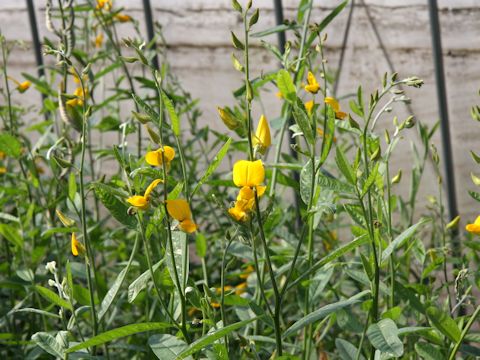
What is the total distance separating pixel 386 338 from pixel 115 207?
1.22 ft

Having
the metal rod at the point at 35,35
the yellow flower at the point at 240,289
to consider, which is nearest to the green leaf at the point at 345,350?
the yellow flower at the point at 240,289

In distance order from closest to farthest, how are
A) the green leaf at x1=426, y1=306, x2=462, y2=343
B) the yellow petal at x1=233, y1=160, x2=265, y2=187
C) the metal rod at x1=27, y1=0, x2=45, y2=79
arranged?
the yellow petal at x1=233, y1=160, x2=265, y2=187 < the green leaf at x1=426, y1=306, x2=462, y2=343 < the metal rod at x1=27, y1=0, x2=45, y2=79

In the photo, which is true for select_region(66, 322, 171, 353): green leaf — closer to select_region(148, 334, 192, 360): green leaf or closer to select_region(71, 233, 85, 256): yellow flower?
select_region(148, 334, 192, 360): green leaf

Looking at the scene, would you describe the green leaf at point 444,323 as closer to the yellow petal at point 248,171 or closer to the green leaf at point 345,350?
the green leaf at point 345,350

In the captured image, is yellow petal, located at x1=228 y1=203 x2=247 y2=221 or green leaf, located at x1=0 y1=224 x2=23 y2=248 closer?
yellow petal, located at x1=228 y1=203 x2=247 y2=221

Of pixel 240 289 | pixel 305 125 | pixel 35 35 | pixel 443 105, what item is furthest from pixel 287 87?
pixel 35 35

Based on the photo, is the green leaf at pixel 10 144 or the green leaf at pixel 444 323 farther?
the green leaf at pixel 10 144

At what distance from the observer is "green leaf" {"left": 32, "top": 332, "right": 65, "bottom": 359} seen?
1320mm

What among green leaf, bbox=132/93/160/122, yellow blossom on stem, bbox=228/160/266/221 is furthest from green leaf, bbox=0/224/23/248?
yellow blossom on stem, bbox=228/160/266/221

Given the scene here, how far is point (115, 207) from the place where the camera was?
4.30ft

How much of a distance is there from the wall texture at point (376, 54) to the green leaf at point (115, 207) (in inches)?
59.1

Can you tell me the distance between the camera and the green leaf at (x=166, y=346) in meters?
1.23

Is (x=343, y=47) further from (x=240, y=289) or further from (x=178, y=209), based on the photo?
(x=178, y=209)

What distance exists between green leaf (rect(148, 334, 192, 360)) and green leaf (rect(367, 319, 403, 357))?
226 millimetres
